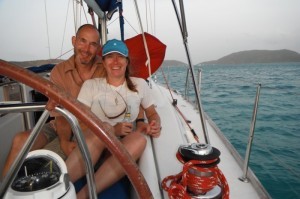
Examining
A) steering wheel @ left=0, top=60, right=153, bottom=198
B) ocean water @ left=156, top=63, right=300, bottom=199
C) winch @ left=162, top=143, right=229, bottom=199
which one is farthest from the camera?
Answer: ocean water @ left=156, top=63, right=300, bottom=199

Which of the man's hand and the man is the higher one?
the man

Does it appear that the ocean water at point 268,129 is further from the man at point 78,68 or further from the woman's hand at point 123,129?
the man at point 78,68

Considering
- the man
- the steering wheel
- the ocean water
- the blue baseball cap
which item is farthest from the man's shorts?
the ocean water

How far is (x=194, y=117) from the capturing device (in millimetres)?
3014

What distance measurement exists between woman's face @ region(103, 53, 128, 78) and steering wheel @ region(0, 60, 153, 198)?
1183 millimetres

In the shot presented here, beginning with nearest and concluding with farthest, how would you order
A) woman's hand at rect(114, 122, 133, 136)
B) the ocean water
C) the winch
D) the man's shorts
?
the winch
woman's hand at rect(114, 122, 133, 136)
the man's shorts
the ocean water

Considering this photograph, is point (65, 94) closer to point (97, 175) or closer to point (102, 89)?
point (97, 175)

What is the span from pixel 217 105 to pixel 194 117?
7809mm

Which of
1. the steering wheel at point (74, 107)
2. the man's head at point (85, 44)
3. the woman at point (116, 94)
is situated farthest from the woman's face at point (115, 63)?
the steering wheel at point (74, 107)

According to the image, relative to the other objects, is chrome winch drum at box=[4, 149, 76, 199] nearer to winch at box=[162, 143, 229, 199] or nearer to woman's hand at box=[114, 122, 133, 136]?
winch at box=[162, 143, 229, 199]

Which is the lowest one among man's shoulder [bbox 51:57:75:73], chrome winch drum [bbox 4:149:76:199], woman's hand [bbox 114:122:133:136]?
woman's hand [bbox 114:122:133:136]

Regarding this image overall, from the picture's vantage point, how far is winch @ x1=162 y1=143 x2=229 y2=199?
1.06 m

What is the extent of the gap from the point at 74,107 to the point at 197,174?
0.65 m

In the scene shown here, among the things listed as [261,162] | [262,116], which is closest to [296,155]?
[261,162]
